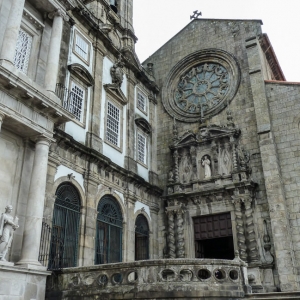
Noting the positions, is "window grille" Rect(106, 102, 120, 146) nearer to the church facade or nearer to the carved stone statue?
the church facade

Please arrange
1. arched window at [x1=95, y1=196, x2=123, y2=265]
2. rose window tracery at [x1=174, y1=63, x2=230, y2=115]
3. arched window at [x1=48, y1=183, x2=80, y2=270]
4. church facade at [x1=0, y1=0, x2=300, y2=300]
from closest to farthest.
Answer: church facade at [x1=0, y1=0, x2=300, y2=300] → arched window at [x1=48, y1=183, x2=80, y2=270] → arched window at [x1=95, y1=196, x2=123, y2=265] → rose window tracery at [x1=174, y1=63, x2=230, y2=115]

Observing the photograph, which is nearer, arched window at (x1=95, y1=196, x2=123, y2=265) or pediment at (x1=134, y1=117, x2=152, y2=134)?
arched window at (x1=95, y1=196, x2=123, y2=265)

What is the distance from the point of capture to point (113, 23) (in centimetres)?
1939

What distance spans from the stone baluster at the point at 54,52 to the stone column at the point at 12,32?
148 cm

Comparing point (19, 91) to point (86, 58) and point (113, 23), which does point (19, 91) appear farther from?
point (113, 23)

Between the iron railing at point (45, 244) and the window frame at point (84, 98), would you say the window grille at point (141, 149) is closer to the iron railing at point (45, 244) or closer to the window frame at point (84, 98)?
the window frame at point (84, 98)

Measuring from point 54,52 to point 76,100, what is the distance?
2.94 meters

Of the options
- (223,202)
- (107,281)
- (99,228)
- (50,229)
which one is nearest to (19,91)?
(50,229)

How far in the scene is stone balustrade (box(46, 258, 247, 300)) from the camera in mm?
9258

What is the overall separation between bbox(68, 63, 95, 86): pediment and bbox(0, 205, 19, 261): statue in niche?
277 inches

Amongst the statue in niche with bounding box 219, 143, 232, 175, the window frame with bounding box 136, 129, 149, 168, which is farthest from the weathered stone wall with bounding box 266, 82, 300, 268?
the window frame with bounding box 136, 129, 149, 168

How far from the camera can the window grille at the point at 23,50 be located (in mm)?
11758

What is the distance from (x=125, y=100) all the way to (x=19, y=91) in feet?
26.4

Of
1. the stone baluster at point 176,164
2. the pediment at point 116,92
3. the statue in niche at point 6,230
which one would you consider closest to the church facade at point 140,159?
the statue in niche at point 6,230
